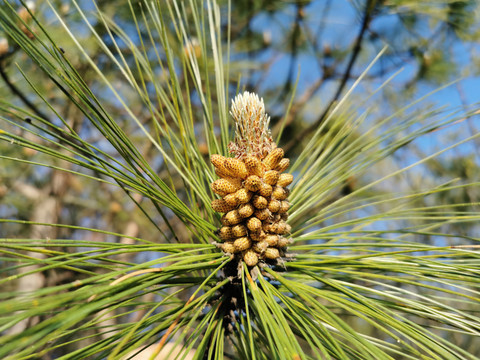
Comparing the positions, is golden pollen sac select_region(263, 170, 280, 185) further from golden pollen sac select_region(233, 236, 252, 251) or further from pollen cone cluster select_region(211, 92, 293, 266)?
golden pollen sac select_region(233, 236, 252, 251)

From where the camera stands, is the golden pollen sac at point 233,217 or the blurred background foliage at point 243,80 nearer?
the golden pollen sac at point 233,217

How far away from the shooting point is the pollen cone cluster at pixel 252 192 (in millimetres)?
676

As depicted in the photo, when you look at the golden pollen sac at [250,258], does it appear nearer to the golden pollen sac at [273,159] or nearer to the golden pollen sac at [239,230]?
the golden pollen sac at [239,230]

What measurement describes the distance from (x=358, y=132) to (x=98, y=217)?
2.89 meters

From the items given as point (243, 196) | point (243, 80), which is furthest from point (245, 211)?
point (243, 80)

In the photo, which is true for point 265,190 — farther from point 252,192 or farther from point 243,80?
point 243,80

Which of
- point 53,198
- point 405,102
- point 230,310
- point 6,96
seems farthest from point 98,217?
point 230,310

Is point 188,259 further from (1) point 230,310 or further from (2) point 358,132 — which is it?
(2) point 358,132

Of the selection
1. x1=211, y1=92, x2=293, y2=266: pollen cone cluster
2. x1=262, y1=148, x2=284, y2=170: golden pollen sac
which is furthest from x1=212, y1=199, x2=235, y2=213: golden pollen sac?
x1=262, y1=148, x2=284, y2=170: golden pollen sac

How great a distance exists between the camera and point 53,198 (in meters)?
2.11

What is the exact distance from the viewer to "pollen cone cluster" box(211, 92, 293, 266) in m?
0.68

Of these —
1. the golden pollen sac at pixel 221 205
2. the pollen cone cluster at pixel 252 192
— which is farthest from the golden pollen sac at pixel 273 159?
the golden pollen sac at pixel 221 205

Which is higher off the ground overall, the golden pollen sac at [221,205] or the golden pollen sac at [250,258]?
the golden pollen sac at [221,205]

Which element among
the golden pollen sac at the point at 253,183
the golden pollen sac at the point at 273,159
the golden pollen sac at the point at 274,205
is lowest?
the golden pollen sac at the point at 274,205
